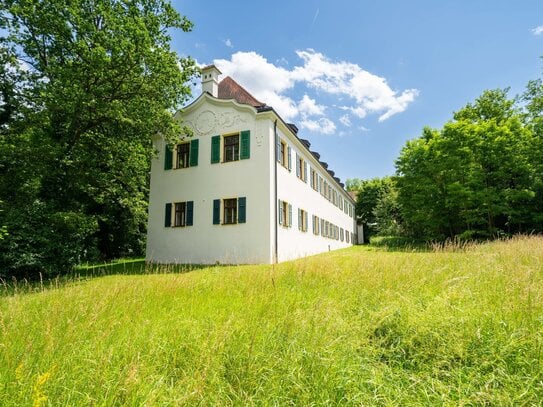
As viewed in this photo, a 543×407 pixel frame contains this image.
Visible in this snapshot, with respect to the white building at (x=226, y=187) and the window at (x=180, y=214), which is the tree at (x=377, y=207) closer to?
the white building at (x=226, y=187)

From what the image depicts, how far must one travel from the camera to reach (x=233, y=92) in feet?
58.2

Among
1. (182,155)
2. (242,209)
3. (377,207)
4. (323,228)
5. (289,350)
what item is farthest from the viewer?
(377,207)

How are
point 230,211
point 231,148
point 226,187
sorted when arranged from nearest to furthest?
point 230,211 → point 226,187 → point 231,148

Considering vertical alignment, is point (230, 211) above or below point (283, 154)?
below

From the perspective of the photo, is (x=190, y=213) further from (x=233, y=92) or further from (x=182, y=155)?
(x=233, y=92)

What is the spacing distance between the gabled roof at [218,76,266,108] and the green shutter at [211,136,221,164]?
10.6 feet

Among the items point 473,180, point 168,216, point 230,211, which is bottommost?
point 168,216

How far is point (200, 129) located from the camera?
52.4ft

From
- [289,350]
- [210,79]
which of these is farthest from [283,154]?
[289,350]

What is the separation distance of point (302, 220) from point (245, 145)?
5.96 meters

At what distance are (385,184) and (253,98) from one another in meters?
30.7

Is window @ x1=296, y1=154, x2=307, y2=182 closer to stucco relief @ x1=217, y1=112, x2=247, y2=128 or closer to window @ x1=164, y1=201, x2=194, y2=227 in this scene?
stucco relief @ x1=217, y1=112, x2=247, y2=128

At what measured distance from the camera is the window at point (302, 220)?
17.8 meters

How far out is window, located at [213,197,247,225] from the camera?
14302mm
